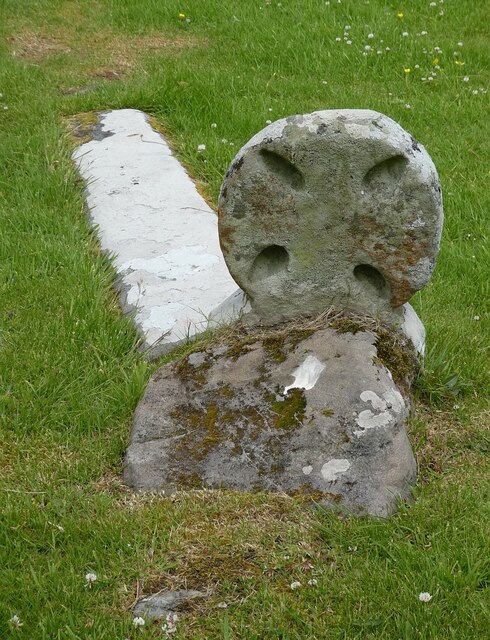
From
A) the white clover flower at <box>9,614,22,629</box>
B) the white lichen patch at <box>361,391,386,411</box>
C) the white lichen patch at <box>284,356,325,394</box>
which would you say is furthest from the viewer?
the white lichen patch at <box>284,356,325,394</box>

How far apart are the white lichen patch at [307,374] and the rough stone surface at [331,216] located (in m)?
0.33

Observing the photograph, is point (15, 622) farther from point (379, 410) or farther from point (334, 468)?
point (379, 410)

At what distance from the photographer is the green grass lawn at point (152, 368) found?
347cm

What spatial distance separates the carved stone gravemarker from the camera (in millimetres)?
4012

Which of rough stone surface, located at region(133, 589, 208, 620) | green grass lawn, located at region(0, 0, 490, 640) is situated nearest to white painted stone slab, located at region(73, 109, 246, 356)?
green grass lawn, located at region(0, 0, 490, 640)

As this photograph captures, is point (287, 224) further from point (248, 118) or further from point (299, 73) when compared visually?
point (299, 73)

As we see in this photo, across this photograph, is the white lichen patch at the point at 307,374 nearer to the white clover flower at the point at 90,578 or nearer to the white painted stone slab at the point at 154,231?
the white painted stone slab at the point at 154,231

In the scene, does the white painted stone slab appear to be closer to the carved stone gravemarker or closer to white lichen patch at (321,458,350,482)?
the carved stone gravemarker

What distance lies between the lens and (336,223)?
14.0 feet

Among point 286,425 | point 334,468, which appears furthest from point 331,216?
point 334,468

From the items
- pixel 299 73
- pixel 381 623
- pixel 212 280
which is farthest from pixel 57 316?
pixel 299 73

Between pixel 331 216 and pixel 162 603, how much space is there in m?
1.77

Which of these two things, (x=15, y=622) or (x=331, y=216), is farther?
(x=331, y=216)

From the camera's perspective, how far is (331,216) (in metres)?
4.25
